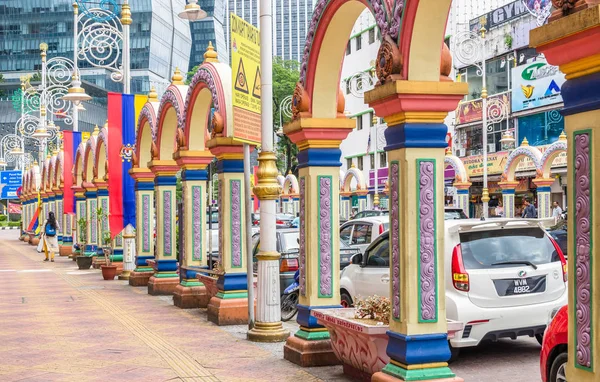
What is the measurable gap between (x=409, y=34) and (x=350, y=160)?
4777 cm

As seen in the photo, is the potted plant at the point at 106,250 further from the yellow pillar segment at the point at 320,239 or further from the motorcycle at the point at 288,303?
the yellow pillar segment at the point at 320,239

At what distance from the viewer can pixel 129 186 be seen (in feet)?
65.4

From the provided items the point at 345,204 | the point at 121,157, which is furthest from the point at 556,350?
the point at 345,204

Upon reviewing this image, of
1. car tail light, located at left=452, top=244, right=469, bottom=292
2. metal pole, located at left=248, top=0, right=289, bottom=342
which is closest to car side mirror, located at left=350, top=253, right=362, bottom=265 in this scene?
metal pole, located at left=248, top=0, right=289, bottom=342

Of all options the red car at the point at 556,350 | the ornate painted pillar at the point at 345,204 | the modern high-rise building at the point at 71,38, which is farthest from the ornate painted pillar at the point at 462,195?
the modern high-rise building at the point at 71,38

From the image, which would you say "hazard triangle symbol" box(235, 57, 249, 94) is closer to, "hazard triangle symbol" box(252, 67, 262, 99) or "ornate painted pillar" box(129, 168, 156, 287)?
"hazard triangle symbol" box(252, 67, 262, 99)

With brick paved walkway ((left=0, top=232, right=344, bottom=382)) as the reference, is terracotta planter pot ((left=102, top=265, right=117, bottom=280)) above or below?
above

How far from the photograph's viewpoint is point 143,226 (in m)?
19.7

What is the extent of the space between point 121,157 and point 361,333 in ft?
43.7

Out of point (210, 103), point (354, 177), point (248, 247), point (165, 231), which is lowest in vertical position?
point (248, 247)

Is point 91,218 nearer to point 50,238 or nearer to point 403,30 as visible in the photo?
point 50,238

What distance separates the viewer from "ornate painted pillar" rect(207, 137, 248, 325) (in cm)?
1284

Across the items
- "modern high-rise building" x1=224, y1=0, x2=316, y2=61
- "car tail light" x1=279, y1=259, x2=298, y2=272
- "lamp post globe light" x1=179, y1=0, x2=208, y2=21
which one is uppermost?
"modern high-rise building" x1=224, y1=0, x2=316, y2=61

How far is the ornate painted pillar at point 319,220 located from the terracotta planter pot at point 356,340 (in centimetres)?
44
